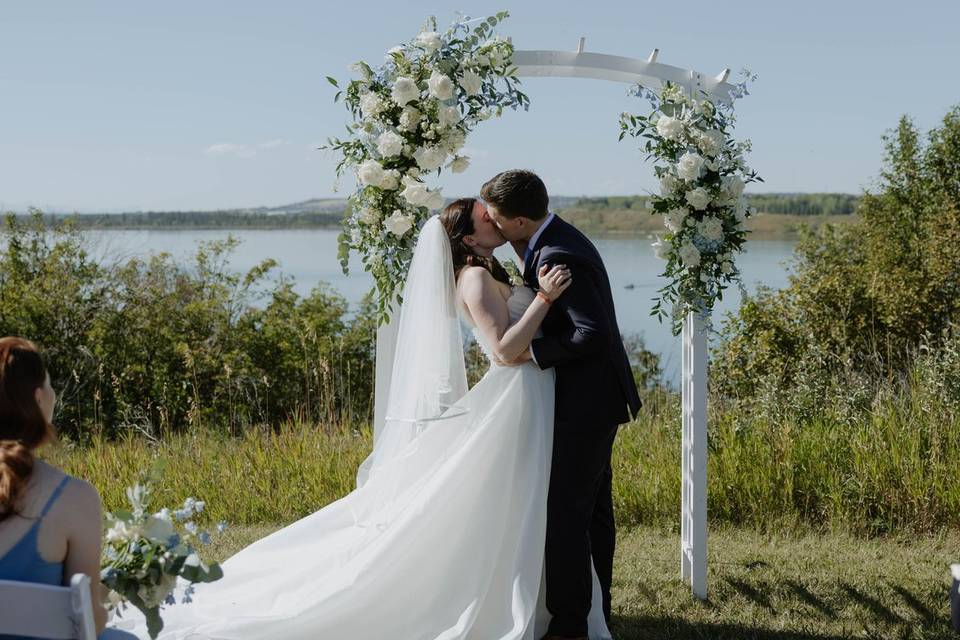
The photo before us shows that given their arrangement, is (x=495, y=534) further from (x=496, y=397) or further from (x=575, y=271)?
(x=575, y=271)

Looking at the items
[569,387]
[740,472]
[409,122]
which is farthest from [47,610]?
[740,472]

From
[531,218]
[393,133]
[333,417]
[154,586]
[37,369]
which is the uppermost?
[393,133]

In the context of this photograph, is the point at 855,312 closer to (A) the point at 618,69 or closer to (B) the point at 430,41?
(A) the point at 618,69

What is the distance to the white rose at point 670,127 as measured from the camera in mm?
4566

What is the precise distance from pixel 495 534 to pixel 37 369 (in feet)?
6.98

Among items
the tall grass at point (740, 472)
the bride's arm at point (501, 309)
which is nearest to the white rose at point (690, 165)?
the bride's arm at point (501, 309)

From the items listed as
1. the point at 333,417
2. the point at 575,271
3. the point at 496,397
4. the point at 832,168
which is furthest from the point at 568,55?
the point at 832,168

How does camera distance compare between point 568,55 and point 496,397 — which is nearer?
point 496,397

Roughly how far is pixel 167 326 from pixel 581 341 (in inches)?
392

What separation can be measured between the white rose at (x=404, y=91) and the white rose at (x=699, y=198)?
1.26 metres

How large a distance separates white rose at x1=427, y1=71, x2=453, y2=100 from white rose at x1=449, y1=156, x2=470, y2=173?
285 millimetres

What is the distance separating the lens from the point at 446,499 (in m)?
4.21

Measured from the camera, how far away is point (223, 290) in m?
13.4

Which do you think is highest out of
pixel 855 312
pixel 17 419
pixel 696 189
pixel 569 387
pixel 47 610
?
pixel 696 189
